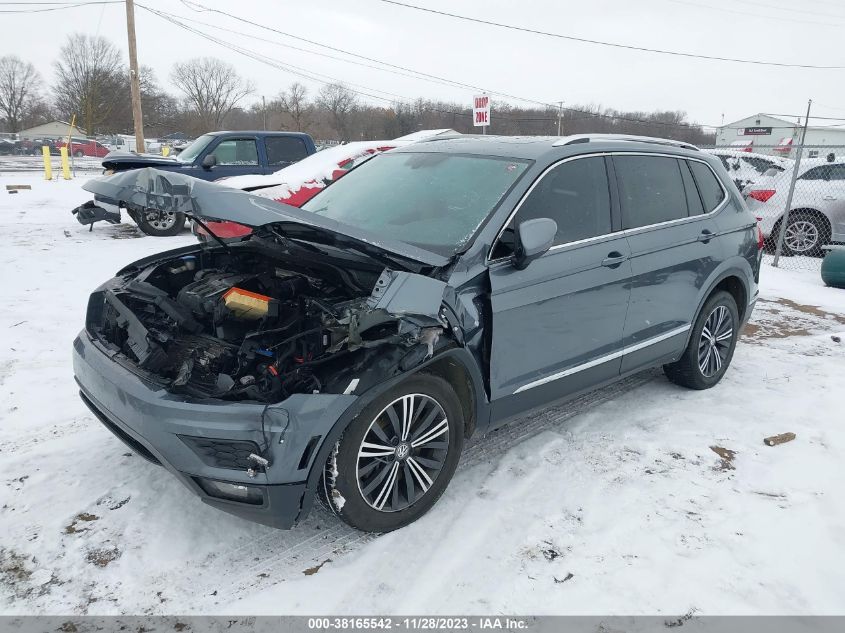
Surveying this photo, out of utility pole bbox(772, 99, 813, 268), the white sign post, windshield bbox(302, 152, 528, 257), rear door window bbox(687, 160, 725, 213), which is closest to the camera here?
windshield bbox(302, 152, 528, 257)

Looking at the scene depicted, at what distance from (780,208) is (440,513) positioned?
10156 mm

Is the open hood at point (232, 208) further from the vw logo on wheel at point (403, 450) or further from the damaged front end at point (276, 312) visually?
the vw logo on wheel at point (403, 450)

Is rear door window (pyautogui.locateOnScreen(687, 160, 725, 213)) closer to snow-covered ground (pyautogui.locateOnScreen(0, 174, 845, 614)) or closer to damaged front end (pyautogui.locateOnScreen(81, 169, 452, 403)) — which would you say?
snow-covered ground (pyautogui.locateOnScreen(0, 174, 845, 614))

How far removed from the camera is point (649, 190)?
157 inches

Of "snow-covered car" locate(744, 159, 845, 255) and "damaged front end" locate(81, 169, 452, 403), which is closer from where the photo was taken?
"damaged front end" locate(81, 169, 452, 403)

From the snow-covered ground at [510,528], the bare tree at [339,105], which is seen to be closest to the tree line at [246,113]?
the bare tree at [339,105]

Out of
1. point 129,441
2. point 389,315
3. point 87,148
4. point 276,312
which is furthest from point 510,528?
point 87,148

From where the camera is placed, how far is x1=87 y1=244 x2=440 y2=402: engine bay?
2566 millimetres

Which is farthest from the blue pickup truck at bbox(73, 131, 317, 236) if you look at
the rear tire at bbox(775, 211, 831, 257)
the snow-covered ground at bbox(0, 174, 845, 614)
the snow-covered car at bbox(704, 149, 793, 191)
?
the rear tire at bbox(775, 211, 831, 257)

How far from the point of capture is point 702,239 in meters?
4.25

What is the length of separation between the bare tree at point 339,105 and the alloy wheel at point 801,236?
Result: 45606 mm

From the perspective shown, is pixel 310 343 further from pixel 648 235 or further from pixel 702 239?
pixel 702 239

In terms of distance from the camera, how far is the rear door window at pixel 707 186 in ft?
14.5

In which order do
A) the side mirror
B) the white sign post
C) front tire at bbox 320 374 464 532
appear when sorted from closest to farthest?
front tire at bbox 320 374 464 532, the side mirror, the white sign post
